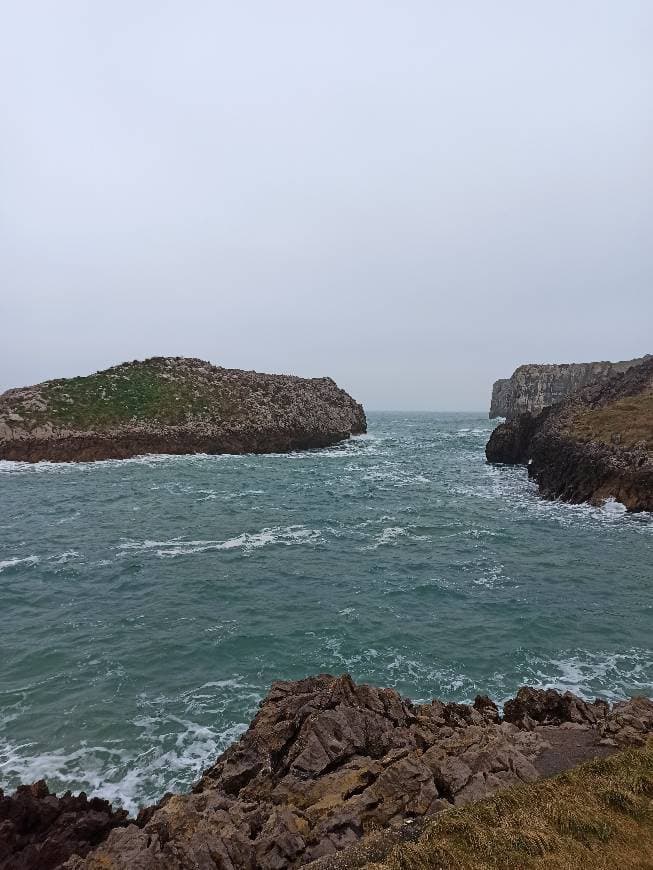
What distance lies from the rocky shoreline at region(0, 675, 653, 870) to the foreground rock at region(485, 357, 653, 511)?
31.0m

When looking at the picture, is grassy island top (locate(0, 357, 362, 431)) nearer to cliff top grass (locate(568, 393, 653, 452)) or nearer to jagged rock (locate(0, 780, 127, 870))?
cliff top grass (locate(568, 393, 653, 452))

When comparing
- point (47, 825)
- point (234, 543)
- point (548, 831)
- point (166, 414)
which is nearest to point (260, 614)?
point (234, 543)

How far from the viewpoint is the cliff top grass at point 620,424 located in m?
42.7

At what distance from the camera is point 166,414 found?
264 feet

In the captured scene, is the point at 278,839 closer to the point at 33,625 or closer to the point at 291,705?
the point at 291,705

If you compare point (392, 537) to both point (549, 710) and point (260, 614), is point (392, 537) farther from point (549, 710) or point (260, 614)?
point (549, 710)

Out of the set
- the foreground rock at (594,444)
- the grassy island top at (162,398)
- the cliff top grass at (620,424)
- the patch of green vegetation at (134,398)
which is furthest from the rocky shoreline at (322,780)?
the patch of green vegetation at (134,398)

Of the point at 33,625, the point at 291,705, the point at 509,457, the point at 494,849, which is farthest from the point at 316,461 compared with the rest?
the point at 494,849

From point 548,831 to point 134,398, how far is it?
8548 centimetres

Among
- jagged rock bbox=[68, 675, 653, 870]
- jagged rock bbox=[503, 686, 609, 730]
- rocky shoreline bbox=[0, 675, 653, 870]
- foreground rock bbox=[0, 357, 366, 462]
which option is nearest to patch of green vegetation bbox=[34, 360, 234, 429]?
foreground rock bbox=[0, 357, 366, 462]

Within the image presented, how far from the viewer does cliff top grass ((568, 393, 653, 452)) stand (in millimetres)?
42656

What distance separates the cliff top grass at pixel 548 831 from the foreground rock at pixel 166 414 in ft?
234

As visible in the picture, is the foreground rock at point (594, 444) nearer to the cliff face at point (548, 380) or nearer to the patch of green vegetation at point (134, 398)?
the patch of green vegetation at point (134, 398)

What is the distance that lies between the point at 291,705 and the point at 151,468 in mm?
55326
